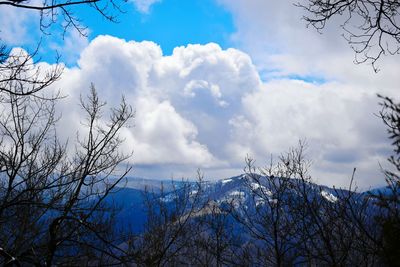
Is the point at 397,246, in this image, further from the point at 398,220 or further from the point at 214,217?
the point at 214,217

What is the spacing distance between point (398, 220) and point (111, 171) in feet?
27.4

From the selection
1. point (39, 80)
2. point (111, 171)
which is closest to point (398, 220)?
point (39, 80)

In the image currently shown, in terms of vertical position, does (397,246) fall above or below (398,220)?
below

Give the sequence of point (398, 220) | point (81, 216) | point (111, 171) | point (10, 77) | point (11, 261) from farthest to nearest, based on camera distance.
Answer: point (111, 171) < point (81, 216) < point (10, 77) < point (398, 220) < point (11, 261)

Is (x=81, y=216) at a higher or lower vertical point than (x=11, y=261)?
higher

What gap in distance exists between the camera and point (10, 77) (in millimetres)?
3609

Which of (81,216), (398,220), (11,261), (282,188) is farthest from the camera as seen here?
(282,188)

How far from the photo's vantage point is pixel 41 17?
384 cm

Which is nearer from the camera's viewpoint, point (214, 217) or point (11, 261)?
point (11, 261)

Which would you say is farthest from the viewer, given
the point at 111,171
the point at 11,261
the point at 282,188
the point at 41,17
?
the point at 282,188

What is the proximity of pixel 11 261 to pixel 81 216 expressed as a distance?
1313mm

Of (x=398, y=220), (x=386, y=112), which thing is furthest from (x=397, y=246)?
(x=386, y=112)

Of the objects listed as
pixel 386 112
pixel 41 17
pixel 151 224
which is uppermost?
pixel 41 17

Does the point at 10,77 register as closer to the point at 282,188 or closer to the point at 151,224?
the point at 282,188
